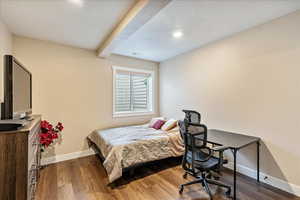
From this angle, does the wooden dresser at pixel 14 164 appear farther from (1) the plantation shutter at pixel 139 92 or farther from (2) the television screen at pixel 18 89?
(1) the plantation shutter at pixel 139 92

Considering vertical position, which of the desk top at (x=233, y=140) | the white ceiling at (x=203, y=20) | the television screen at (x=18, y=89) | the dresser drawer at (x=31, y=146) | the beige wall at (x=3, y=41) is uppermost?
the white ceiling at (x=203, y=20)

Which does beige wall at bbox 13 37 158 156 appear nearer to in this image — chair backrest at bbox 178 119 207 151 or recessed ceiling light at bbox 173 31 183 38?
recessed ceiling light at bbox 173 31 183 38

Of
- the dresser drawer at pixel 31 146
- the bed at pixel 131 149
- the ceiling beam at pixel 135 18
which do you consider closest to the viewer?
the dresser drawer at pixel 31 146

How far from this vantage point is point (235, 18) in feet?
7.35

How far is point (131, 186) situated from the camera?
2303 millimetres

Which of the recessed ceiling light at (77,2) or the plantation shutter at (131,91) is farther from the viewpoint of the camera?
the plantation shutter at (131,91)

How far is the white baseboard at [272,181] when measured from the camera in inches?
82.2

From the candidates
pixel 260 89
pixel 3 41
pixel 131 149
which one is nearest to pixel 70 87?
pixel 3 41

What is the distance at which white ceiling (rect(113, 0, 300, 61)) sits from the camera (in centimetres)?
192

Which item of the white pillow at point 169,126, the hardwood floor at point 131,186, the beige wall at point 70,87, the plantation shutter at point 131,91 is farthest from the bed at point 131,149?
the plantation shutter at point 131,91

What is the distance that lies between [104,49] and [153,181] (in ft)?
9.13

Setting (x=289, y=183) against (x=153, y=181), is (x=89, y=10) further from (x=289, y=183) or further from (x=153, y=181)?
(x=289, y=183)

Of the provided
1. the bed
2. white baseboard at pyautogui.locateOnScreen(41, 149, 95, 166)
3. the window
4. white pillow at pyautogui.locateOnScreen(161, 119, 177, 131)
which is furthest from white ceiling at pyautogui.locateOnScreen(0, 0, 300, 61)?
white baseboard at pyautogui.locateOnScreen(41, 149, 95, 166)

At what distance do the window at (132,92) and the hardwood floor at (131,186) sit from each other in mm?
1674
